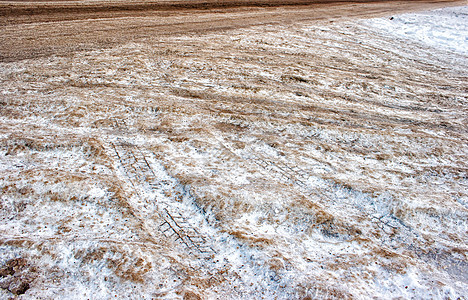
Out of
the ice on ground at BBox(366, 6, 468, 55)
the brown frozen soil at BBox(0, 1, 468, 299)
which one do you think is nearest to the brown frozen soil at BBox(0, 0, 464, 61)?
the brown frozen soil at BBox(0, 1, 468, 299)

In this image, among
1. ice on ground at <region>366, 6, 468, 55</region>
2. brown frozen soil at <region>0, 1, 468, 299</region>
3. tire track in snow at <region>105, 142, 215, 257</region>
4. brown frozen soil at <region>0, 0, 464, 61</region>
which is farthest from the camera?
ice on ground at <region>366, 6, 468, 55</region>

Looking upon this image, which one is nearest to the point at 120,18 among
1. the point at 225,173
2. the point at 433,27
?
the point at 225,173

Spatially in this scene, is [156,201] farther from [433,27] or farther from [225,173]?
[433,27]

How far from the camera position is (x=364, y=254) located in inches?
127

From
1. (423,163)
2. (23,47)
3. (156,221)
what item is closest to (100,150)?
(156,221)

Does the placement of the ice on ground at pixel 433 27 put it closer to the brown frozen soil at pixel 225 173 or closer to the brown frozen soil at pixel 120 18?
the brown frozen soil at pixel 120 18

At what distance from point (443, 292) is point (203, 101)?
14.1ft

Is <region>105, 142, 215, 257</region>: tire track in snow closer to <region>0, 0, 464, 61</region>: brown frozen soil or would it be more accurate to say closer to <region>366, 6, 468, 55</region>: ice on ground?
<region>0, 0, 464, 61</region>: brown frozen soil

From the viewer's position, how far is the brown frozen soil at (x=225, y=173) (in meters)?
2.95

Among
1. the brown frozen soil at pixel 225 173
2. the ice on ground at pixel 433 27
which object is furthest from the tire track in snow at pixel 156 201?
the ice on ground at pixel 433 27

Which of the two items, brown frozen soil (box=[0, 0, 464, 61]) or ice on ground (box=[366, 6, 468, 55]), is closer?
brown frozen soil (box=[0, 0, 464, 61])

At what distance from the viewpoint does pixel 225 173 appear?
4.15m

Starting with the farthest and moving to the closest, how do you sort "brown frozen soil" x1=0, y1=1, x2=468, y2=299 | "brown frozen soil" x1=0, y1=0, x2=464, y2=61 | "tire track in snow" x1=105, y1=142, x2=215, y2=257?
"brown frozen soil" x1=0, y1=0, x2=464, y2=61 < "tire track in snow" x1=105, y1=142, x2=215, y2=257 < "brown frozen soil" x1=0, y1=1, x2=468, y2=299

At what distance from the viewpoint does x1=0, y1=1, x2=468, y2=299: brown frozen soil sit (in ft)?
9.66
